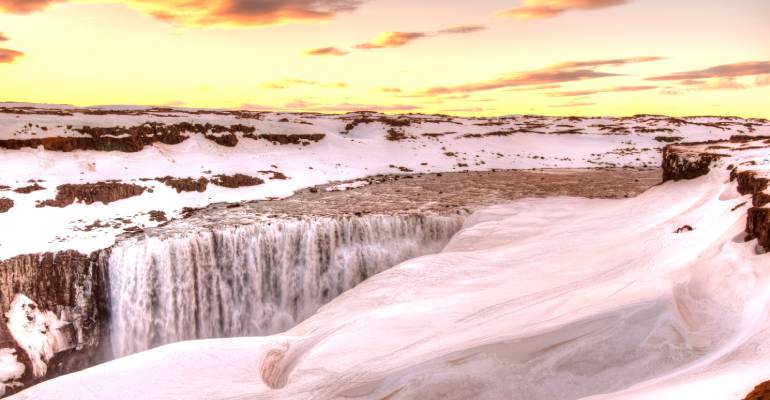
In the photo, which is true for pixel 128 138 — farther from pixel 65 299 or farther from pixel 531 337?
pixel 531 337

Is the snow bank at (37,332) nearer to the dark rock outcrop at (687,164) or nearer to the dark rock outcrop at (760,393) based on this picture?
the dark rock outcrop at (760,393)

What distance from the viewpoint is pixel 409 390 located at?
6152mm

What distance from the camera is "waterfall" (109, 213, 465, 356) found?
603 inches

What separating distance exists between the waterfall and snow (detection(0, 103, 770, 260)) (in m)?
1.65

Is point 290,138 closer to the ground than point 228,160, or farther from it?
farther from it

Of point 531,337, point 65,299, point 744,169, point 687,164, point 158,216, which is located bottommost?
point 65,299

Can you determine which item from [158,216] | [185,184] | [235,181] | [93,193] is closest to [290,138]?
[235,181]

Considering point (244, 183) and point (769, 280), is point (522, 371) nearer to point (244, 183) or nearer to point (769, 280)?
point (769, 280)

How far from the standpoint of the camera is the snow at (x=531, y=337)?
5.61 meters

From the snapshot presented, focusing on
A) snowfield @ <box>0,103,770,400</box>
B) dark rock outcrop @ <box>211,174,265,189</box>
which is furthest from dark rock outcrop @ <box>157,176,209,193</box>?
dark rock outcrop @ <box>211,174,265,189</box>

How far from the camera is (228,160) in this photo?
27.6m

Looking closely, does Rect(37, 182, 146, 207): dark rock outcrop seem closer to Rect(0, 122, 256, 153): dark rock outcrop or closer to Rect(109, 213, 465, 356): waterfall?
Rect(0, 122, 256, 153): dark rock outcrop

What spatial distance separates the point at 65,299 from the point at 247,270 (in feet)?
16.3

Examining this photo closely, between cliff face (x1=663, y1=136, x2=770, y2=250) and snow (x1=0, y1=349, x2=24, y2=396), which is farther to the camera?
snow (x1=0, y1=349, x2=24, y2=396)
